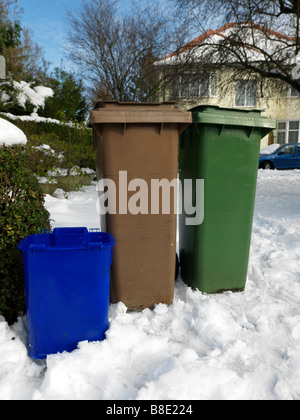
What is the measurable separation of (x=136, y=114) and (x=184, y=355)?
167 cm

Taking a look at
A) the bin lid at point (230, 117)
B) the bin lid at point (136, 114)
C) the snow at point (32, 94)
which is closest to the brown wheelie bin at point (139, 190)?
the bin lid at point (136, 114)

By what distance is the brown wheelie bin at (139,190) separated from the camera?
2.24m

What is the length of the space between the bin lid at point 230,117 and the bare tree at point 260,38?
5.30 m

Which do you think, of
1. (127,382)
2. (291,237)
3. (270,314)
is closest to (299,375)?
(270,314)

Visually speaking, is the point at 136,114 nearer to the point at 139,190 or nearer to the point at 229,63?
the point at 139,190

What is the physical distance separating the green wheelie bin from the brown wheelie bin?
311 mm

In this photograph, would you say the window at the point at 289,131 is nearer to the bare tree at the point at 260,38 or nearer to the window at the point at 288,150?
the window at the point at 288,150

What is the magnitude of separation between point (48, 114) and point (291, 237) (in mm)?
12342

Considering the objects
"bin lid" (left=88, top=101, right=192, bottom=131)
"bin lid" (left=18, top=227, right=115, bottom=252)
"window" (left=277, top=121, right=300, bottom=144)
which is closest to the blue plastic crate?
"bin lid" (left=18, top=227, right=115, bottom=252)

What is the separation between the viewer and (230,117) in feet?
8.19

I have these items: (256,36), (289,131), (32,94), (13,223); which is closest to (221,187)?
(13,223)

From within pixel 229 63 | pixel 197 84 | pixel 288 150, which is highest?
pixel 229 63
